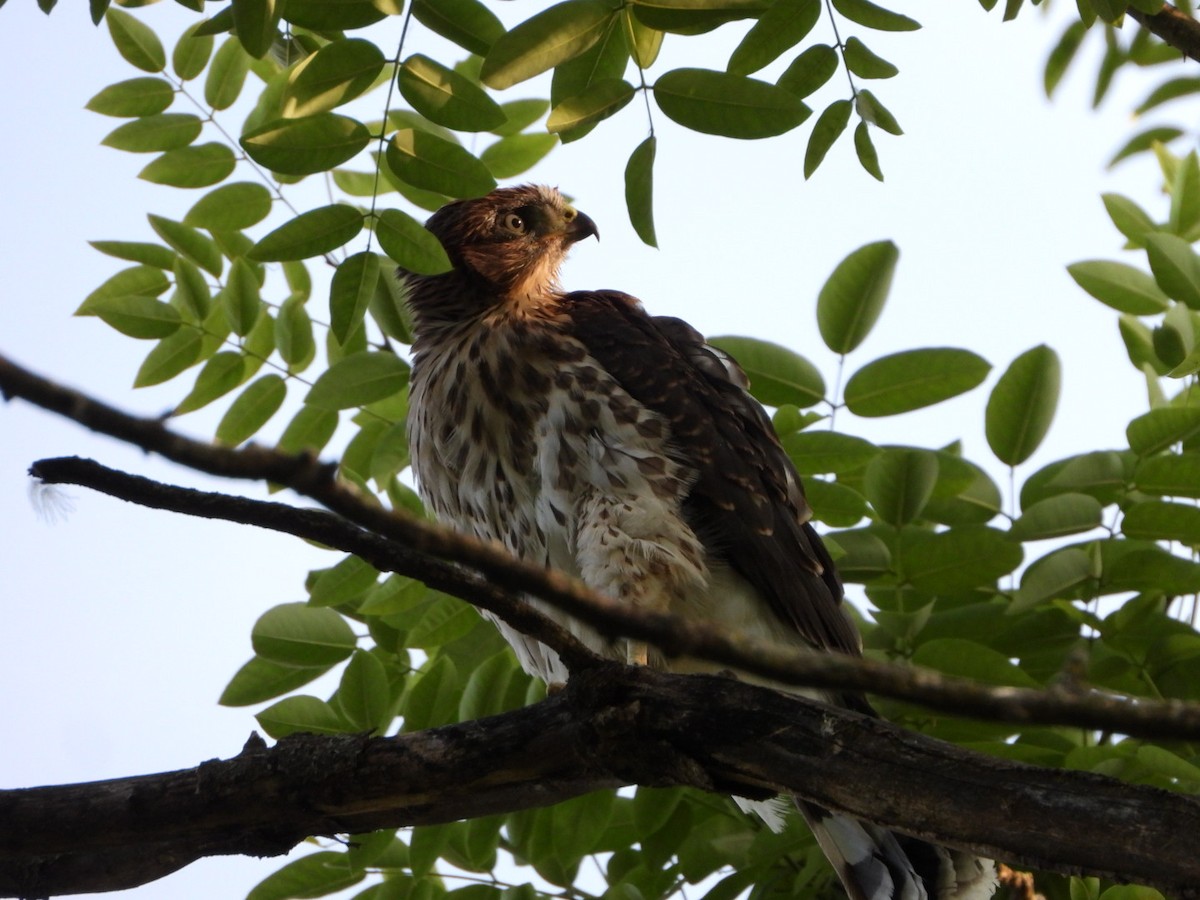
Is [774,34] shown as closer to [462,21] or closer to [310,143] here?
[462,21]

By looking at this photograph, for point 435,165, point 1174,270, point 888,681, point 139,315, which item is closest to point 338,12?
point 435,165

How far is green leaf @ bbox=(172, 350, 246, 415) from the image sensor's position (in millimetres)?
4488

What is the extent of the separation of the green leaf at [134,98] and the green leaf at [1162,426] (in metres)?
3.31

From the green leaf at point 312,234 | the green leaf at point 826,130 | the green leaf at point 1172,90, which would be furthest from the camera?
the green leaf at point 1172,90

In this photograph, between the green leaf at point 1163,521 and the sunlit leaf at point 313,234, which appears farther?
the green leaf at point 1163,521

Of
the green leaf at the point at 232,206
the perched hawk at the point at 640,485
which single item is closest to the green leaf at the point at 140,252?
the green leaf at the point at 232,206

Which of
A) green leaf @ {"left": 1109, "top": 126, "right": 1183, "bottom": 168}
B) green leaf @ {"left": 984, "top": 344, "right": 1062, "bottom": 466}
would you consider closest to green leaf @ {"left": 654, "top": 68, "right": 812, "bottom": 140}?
green leaf @ {"left": 984, "top": 344, "right": 1062, "bottom": 466}

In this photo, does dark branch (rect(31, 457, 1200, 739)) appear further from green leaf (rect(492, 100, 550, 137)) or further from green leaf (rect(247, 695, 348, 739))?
green leaf (rect(492, 100, 550, 137))

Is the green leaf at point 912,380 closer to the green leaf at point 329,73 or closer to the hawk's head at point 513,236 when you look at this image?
the hawk's head at point 513,236

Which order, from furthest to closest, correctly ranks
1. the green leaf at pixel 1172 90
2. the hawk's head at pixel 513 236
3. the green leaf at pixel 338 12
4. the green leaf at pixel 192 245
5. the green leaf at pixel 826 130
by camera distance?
1. the green leaf at pixel 1172 90
2. the hawk's head at pixel 513 236
3. the green leaf at pixel 192 245
4. the green leaf at pixel 826 130
5. the green leaf at pixel 338 12

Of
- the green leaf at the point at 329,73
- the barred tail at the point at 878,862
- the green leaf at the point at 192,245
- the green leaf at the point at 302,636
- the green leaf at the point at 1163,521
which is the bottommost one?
the barred tail at the point at 878,862

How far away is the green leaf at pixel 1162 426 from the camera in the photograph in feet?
12.8

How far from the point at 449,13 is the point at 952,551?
2177 millimetres

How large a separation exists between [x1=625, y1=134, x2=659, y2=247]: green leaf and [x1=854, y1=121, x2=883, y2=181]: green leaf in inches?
20.8
